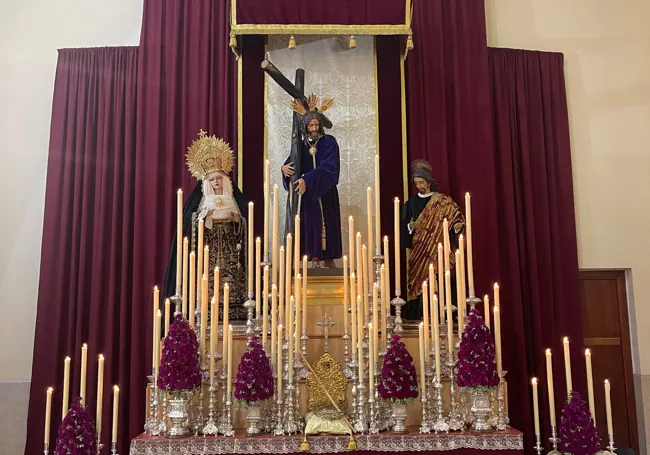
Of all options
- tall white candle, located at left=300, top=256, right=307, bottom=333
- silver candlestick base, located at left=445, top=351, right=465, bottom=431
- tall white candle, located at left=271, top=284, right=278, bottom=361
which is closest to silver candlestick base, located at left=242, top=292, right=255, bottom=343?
tall white candle, located at left=271, top=284, right=278, bottom=361

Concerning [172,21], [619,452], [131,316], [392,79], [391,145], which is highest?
[172,21]

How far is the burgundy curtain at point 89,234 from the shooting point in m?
4.97

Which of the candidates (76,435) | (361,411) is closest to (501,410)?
(361,411)

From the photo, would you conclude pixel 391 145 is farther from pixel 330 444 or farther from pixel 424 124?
pixel 330 444

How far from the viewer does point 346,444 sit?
3127 millimetres

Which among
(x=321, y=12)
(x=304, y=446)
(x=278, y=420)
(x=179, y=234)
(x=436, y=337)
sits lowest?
(x=304, y=446)

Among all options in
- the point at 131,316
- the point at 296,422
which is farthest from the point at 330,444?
the point at 131,316

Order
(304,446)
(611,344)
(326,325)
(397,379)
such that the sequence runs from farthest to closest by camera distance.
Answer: (611,344) < (326,325) < (397,379) < (304,446)

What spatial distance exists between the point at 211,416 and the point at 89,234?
2.48 m

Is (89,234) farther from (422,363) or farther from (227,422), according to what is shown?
(422,363)

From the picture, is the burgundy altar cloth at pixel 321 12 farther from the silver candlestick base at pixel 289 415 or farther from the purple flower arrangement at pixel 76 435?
the purple flower arrangement at pixel 76 435

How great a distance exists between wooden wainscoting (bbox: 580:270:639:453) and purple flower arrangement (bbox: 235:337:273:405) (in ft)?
10.6

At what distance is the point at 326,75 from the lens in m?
5.38

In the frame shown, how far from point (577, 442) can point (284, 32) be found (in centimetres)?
305
